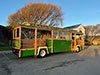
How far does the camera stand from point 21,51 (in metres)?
13.9

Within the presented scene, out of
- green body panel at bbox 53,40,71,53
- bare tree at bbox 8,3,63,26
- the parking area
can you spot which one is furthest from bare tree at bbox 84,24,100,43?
the parking area

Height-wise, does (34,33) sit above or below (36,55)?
above

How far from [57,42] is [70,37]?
2680 mm

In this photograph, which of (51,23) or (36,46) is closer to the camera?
(36,46)

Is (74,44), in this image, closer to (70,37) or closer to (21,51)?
(70,37)

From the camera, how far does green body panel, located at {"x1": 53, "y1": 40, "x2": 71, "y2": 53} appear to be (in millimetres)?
17172

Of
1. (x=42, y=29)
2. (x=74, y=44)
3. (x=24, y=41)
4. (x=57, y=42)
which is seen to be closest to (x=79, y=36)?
(x=74, y=44)

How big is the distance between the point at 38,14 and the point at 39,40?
26019 millimetres

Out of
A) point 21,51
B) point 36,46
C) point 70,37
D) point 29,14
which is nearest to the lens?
point 21,51

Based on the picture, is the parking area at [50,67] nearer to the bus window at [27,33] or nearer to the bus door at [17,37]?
the bus door at [17,37]

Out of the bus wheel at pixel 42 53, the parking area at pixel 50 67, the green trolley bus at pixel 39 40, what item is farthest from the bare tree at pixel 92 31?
the parking area at pixel 50 67

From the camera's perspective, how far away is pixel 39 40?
1554cm

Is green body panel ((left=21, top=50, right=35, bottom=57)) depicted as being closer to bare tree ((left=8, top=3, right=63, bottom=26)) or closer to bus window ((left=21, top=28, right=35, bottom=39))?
bus window ((left=21, top=28, right=35, bottom=39))

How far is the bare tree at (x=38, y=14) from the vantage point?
40312 mm
